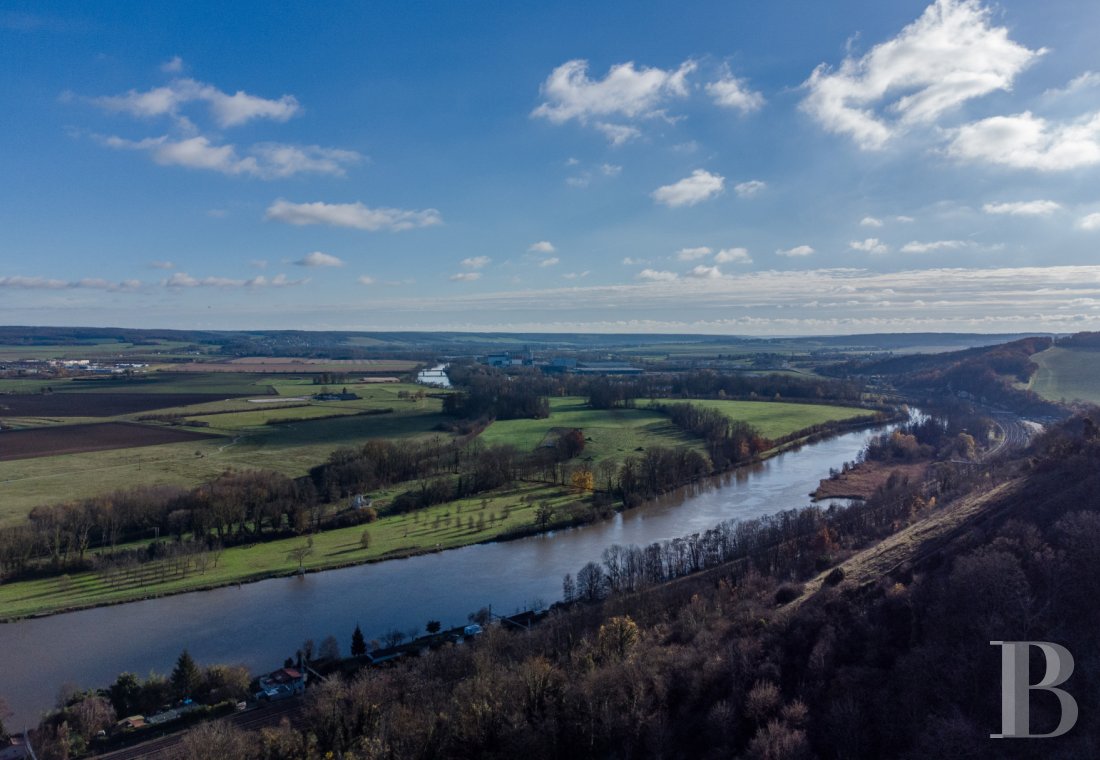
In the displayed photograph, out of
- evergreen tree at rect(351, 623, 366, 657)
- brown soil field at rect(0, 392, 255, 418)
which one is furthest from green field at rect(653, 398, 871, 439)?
brown soil field at rect(0, 392, 255, 418)

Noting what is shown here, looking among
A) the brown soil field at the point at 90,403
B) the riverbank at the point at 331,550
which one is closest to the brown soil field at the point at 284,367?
the brown soil field at the point at 90,403

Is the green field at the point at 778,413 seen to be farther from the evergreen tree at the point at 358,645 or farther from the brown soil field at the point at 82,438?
the brown soil field at the point at 82,438

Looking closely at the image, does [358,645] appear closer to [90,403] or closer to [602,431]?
[602,431]

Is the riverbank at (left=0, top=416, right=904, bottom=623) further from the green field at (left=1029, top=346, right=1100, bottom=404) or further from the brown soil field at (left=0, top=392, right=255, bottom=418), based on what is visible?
the green field at (left=1029, top=346, right=1100, bottom=404)

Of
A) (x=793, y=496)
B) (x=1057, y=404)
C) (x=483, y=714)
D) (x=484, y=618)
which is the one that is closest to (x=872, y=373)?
(x=1057, y=404)

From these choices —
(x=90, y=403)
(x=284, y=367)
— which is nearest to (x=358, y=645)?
(x=90, y=403)

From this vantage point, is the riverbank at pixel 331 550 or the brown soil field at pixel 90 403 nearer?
the riverbank at pixel 331 550
